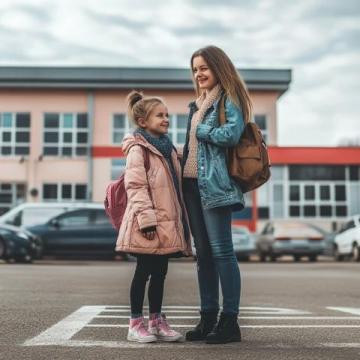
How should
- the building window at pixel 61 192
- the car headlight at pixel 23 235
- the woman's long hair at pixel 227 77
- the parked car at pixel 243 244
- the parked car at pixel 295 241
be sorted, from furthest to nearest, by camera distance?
the building window at pixel 61 192 < the parked car at pixel 295 241 < the parked car at pixel 243 244 < the car headlight at pixel 23 235 < the woman's long hair at pixel 227 77

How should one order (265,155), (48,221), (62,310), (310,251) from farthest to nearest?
(310,251) < (48,221) < (62,310) < (265,155)

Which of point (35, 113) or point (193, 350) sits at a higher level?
point (35, 113)

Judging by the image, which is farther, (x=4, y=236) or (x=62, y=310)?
(x=4, y=236)

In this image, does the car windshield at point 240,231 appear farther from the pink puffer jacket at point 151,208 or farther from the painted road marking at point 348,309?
the pink puffer jacket at point 151,208

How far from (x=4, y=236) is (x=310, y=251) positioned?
1006cm

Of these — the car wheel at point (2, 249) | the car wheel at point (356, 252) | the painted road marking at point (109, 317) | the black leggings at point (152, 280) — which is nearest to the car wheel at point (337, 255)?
the car wheel at point (356, 252)

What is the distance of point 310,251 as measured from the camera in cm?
2538

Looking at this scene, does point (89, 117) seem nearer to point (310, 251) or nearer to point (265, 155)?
point (310, 251)

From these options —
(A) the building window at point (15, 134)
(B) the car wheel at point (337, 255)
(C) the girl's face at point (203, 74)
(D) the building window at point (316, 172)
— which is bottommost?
(B) the car wheel at point (337, 255)

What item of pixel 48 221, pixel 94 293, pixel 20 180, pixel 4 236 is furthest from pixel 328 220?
pixel 94 293

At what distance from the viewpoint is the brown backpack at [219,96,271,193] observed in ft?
16.8

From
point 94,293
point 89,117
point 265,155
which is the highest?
point 89,117

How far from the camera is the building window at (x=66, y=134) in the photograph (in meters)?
39.8

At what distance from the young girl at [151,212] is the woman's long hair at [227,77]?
433 mm
